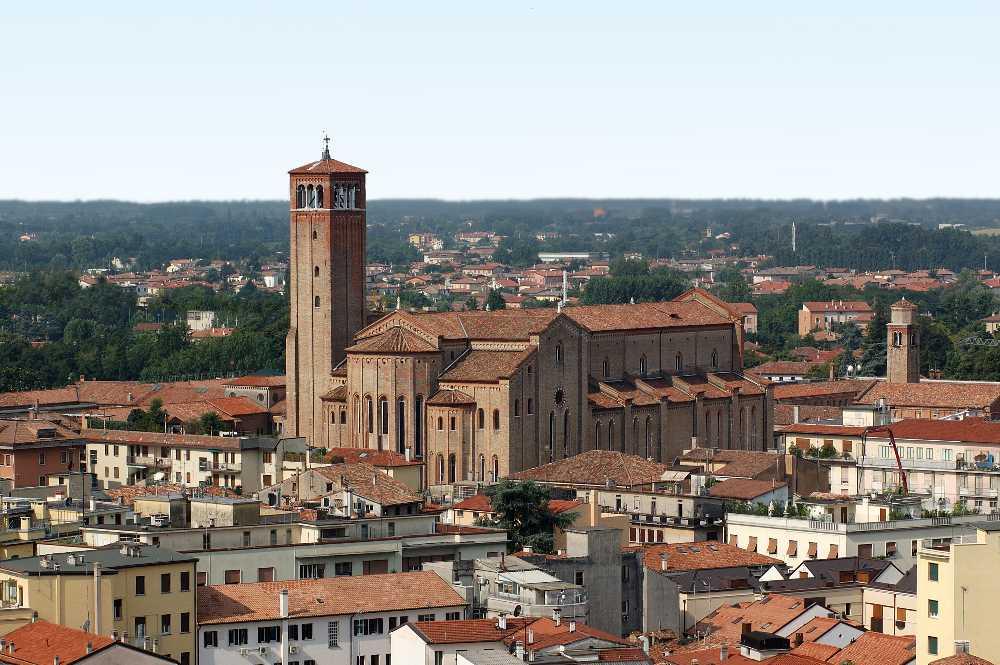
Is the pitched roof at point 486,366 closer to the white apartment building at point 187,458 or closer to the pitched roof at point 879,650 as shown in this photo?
the white apartment building at point 187,458

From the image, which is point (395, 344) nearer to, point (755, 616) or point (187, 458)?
point (187, 458)

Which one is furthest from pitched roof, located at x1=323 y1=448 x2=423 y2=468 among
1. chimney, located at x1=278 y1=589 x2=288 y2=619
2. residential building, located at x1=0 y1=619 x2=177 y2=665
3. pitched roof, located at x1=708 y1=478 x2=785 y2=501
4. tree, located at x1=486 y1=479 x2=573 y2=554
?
residential building, located at x1=0 y1=619 x2=177 y2=665

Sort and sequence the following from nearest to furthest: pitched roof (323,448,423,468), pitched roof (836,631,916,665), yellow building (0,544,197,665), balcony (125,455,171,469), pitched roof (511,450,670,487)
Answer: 1. yellow building (0,544,197,665)
2. pitched roof (836,631,916,665)
3. pitched roof (511,450,670,487)
4. pitched roof (323,448,423,468)
5. balcony (125,455,171,469)

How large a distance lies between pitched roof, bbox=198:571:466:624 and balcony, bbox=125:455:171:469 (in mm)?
31724

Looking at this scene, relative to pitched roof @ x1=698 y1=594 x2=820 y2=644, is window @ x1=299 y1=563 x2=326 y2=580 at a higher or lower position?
higher

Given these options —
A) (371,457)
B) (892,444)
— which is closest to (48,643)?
(371,457)

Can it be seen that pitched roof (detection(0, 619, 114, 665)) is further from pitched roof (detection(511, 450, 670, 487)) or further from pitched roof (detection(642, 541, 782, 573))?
pitched roof (detection(511, 450, 670, 487))

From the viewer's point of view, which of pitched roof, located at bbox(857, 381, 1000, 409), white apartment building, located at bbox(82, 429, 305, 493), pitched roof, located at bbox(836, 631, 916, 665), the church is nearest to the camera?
pitched roof, located at bbox(836, 631, 916, 665)

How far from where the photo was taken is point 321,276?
269ft

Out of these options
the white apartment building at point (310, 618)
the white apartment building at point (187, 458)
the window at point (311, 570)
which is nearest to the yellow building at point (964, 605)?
the white apartment building at point (310, 618)

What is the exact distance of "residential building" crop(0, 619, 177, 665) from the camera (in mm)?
35906

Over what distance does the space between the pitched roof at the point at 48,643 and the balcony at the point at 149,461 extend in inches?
1448

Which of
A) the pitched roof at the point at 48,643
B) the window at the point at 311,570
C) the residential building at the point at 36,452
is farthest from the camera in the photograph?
the residential building at the point at 36,452

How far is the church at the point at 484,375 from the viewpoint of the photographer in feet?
248
